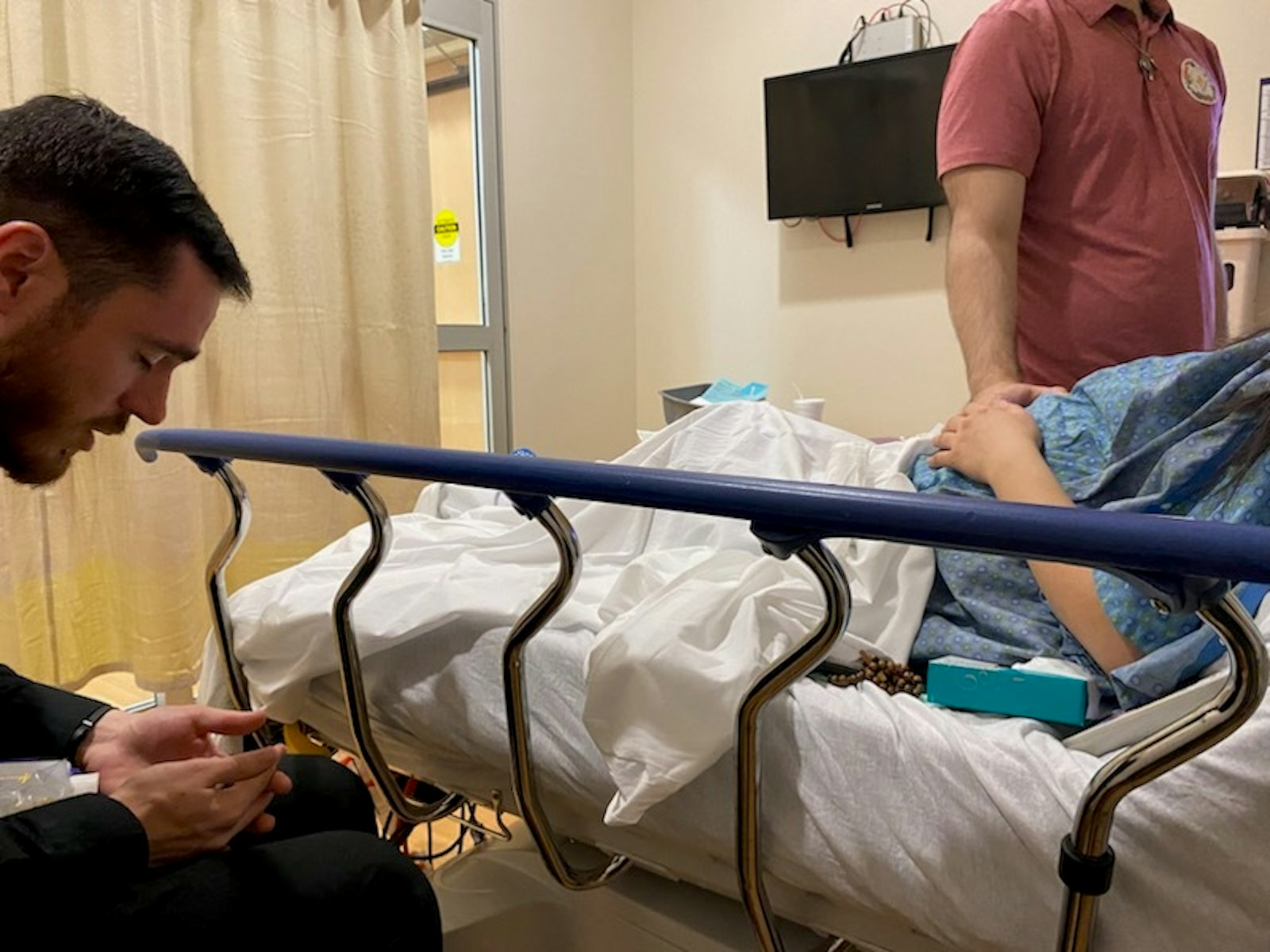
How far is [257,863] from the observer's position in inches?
32.9

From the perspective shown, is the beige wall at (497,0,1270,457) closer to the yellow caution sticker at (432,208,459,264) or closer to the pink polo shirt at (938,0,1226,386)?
the yellow caution sticker at (432,208,459,264)

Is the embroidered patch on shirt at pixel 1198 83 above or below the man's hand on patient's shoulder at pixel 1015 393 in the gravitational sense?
above

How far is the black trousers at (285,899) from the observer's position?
774 millimetres

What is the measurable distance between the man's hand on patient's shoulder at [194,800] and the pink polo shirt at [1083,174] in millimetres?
1108

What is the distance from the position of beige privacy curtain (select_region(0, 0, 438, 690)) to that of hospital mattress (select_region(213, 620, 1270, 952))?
137 centimetres

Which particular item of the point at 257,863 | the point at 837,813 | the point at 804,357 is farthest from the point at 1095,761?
the point at 804,357

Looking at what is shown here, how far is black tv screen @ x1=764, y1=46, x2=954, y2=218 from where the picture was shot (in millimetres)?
2594

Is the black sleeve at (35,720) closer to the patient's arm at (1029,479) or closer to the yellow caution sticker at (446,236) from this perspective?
the patient's arm at (1029,479)

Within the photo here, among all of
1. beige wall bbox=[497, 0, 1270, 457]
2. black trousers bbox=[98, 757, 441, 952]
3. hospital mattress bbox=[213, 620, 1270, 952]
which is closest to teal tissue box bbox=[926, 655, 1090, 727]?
hospital mattress bbox=[213, 620, 1270, 952]

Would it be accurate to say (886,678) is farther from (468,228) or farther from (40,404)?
(468,228)

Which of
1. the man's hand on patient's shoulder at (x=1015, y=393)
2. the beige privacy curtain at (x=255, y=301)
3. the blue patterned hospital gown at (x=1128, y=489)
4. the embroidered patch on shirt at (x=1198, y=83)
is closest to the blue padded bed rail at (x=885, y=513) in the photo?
the blue patterned hospital gown at (x=1128, y=489)

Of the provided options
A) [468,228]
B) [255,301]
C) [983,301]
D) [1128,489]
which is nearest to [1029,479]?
[1128,489]

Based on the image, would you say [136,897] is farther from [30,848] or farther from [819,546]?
[819,546]

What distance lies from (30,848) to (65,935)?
3.0 inches
